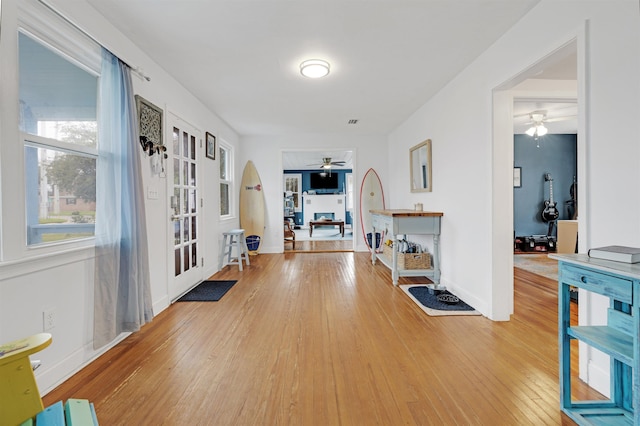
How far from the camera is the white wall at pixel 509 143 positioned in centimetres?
145

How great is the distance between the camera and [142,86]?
258 cm

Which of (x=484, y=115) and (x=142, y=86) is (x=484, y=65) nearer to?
(x=484, y=115)

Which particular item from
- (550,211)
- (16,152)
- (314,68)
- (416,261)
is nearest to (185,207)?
(16,152)

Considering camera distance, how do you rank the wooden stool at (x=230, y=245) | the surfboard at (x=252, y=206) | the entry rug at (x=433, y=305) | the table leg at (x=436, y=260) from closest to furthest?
the entry rug at (x=433, y=305) → the table leg at (x=436, y=260) → the wooden stool at (x=230, y=245) → the surfboard at (x=252, y=206)

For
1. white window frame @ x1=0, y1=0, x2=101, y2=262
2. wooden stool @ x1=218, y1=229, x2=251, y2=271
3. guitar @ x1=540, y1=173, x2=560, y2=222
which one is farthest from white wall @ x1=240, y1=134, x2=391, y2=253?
white window frame @ x1=0, y1=0, x2=101, y2=262

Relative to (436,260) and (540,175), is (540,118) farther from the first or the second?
(436,260)

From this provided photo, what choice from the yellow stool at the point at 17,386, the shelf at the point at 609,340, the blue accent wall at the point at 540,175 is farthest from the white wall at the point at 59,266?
the blue accent wall at the point at 540,175

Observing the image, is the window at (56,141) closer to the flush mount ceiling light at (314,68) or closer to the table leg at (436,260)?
the flush mount ceiling light at (314,68)

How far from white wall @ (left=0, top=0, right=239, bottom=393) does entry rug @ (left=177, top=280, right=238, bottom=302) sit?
34cm

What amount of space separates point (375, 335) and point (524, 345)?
3.49ft

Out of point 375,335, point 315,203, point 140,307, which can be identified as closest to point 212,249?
point 140,307

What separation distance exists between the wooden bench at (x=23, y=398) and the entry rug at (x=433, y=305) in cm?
254

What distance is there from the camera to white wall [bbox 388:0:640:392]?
4.76 feet

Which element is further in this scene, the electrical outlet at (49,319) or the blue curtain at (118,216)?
the blue curtain at (118,216)
